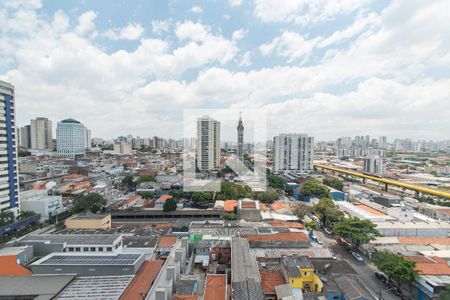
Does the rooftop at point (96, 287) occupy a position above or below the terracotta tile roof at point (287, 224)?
above

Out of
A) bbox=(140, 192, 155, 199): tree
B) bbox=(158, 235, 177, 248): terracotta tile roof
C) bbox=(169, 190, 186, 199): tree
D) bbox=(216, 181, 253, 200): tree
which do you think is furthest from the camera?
bbox=(140, 192, 155, 199): tree

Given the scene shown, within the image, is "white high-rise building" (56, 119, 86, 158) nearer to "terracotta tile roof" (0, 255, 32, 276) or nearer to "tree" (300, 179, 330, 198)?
"tree" (300, 179, 330, 198)

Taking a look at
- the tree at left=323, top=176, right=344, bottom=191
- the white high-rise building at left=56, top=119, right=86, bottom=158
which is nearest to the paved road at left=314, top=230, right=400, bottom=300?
the tree at left=323, top=176, right=344, bottom=191

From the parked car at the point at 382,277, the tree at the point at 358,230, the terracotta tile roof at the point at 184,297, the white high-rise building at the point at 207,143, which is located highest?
the white high-rise building at the point at 207,143

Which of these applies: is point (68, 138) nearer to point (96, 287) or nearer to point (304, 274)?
point (96, 287)

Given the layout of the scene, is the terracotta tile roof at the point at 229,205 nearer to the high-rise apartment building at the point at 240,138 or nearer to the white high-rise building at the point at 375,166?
the high-rise apartment building at the point at 240,138

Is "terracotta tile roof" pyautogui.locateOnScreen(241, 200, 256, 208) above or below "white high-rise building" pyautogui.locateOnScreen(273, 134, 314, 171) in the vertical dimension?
below

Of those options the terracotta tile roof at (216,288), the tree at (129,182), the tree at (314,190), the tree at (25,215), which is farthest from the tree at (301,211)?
the tree at (129,182)
